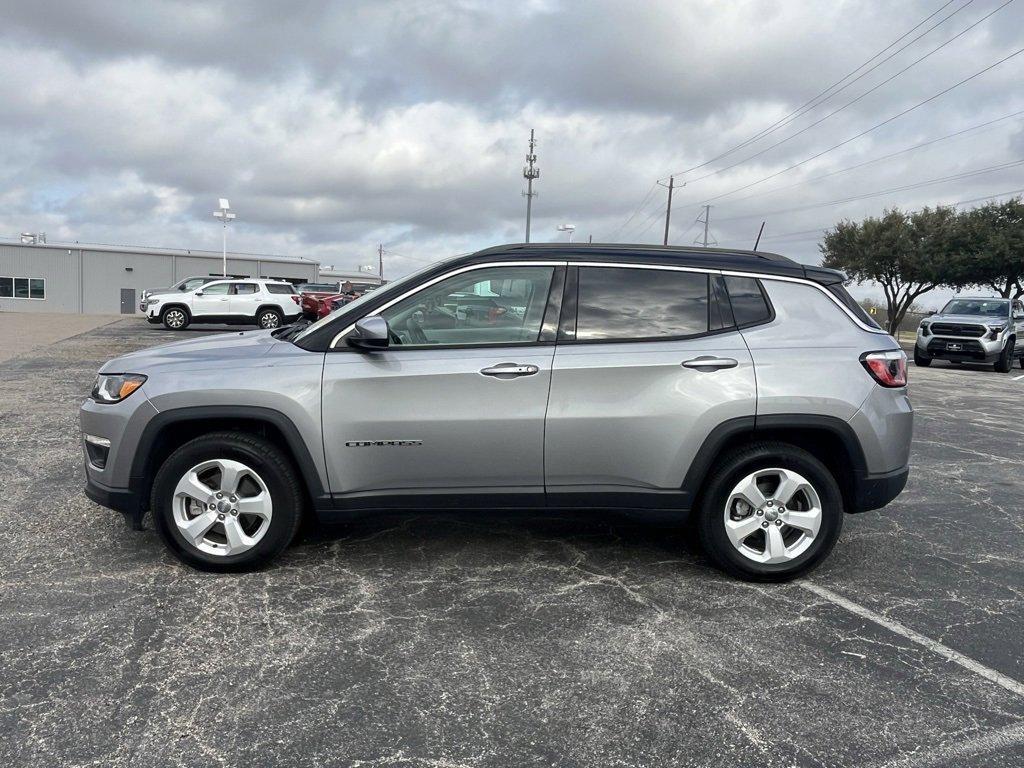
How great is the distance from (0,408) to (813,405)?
850 centimetres

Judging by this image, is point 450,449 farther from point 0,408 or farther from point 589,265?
point 0,408

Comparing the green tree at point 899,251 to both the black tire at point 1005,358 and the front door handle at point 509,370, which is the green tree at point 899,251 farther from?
the front door handle at point 509,370

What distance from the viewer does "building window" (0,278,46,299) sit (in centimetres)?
4616

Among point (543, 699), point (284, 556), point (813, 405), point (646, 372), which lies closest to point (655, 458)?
point (646, 372)

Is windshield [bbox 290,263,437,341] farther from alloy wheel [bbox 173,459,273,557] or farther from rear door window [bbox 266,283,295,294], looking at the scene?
rear door window [bbox 266,283,295,294]

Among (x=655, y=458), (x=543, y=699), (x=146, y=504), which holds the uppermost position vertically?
(x=655, y=458)

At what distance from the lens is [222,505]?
3.74 m

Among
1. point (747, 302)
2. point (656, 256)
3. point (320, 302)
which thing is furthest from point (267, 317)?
point (747, 302)

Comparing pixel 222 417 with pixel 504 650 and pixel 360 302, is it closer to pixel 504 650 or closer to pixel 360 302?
pixel 360 302

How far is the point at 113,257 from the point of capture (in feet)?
158

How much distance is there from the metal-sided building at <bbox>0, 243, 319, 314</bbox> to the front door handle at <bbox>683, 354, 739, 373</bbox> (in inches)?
2029

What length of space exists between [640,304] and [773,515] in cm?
127

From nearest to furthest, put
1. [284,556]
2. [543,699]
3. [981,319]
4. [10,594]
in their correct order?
[543,699] → [10,594] → [284,556] → [981,319]

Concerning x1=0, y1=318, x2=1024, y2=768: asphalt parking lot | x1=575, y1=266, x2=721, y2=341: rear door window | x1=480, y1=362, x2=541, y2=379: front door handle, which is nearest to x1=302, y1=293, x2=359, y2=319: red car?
x1=0, y1=318, x2=1024, y2=768: asphalt parking lot
